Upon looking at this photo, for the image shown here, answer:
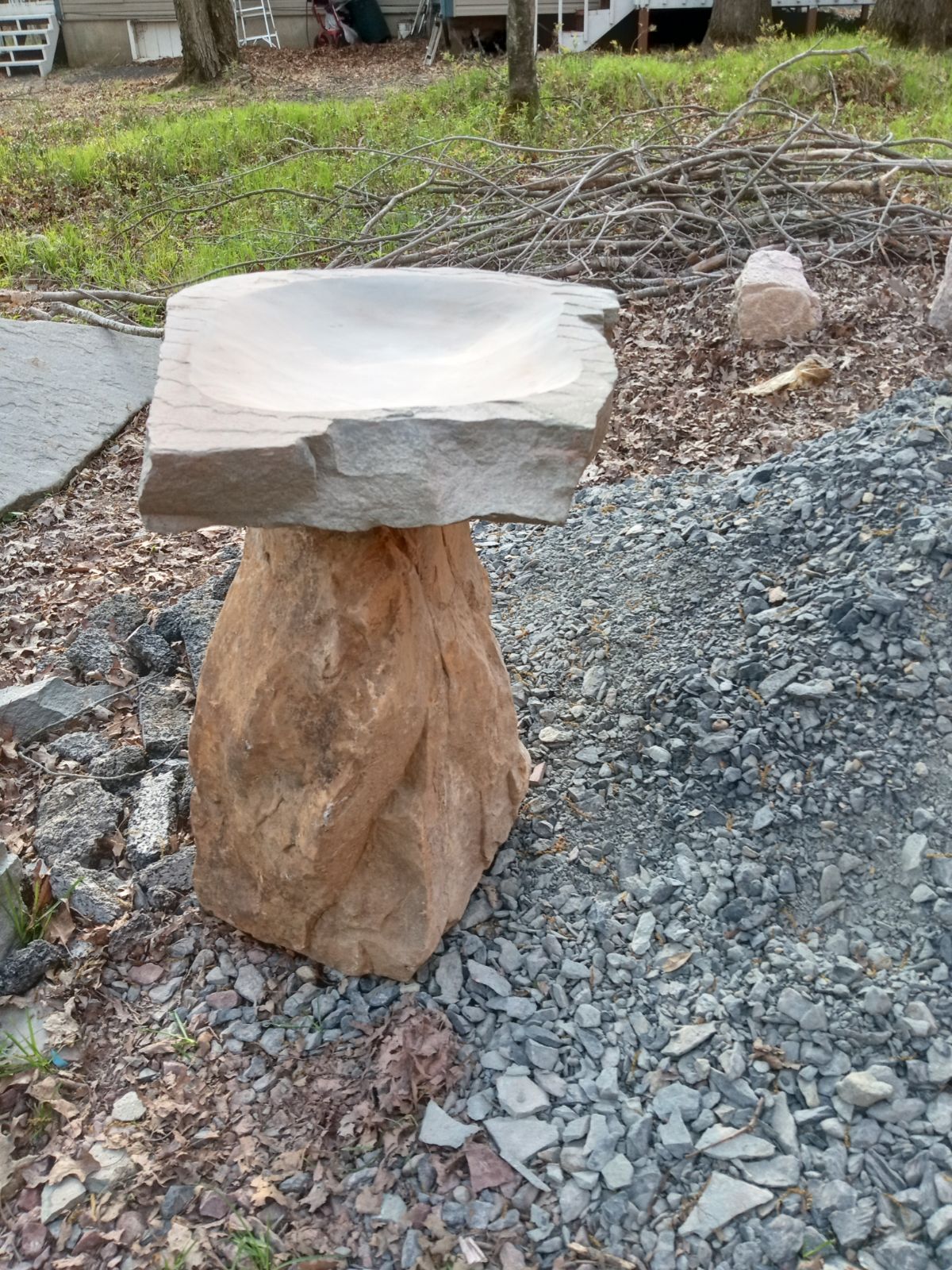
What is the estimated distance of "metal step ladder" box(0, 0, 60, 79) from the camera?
43.9 ft

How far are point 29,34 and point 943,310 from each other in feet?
43.5

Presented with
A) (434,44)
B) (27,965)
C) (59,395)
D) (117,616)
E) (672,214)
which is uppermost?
(434,44)

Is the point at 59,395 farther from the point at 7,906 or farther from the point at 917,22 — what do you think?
the point at 917,22

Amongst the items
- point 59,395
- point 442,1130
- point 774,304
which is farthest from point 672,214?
point 442,1130

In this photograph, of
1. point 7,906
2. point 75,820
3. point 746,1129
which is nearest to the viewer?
point 746,1129

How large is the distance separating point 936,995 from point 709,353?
3312 mm

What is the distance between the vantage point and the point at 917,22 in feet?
31.8

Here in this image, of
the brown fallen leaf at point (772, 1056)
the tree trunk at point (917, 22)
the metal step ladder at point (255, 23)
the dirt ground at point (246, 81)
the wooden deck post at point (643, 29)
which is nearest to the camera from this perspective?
the brown fallen leaf at point (772, 1056)

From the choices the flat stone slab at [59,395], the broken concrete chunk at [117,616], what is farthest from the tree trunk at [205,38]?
the broken concrete chunk at [117,616]

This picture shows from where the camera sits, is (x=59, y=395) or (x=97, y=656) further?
(x=59, y=395)

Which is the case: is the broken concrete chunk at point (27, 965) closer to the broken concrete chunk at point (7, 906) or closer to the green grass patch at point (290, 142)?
the broken concrete chunk at point (7, 906)

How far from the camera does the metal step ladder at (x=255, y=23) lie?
13648 mm

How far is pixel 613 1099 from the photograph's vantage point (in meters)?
1.97

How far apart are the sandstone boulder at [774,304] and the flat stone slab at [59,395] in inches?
101
